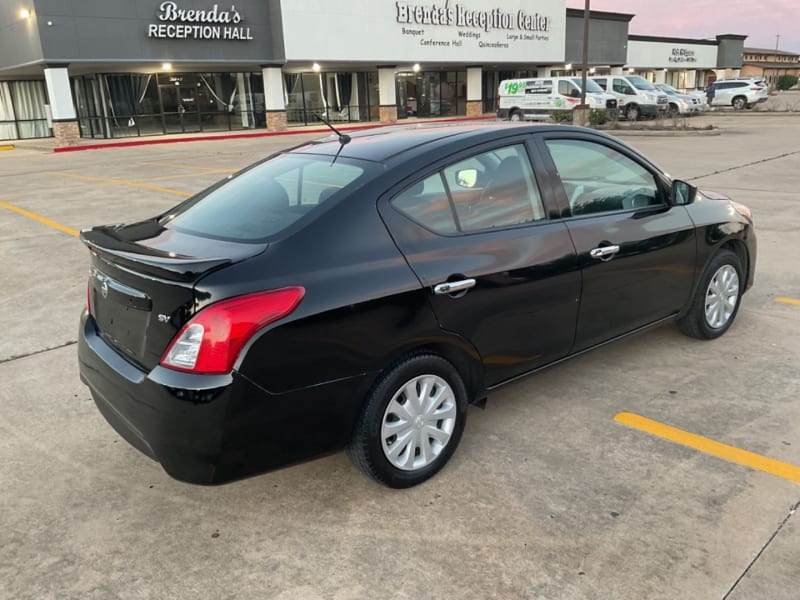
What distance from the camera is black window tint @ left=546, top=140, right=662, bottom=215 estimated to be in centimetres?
373

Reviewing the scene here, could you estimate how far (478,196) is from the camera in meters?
3.34

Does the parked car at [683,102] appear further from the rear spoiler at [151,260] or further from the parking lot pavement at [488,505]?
the rear spoiler at [151,260]

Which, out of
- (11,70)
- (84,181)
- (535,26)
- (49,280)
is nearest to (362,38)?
(535,26)

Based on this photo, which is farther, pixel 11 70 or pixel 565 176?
pixel 11 70

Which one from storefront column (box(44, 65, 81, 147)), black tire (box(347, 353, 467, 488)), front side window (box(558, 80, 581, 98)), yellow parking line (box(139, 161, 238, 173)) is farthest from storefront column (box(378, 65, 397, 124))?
black tire (box(347, 353, 467, 488))

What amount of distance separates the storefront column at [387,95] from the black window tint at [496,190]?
3190 centimetres

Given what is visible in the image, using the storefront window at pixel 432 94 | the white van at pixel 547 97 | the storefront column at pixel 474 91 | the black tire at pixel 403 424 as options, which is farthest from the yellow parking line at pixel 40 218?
the storefront column at pixel 474 91

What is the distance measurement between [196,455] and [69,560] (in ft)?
2.44

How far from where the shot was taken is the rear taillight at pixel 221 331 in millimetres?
2496

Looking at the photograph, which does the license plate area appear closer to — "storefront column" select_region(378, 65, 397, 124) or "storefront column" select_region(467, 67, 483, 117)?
"storefront column" select_region(378, 65, 397, 124)

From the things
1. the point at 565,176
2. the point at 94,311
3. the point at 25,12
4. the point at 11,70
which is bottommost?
the point at 94,311

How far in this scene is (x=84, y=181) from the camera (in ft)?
50.5

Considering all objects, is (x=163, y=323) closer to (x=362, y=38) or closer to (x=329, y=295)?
(x=329, y=295)

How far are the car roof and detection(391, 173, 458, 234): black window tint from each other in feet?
0.73
